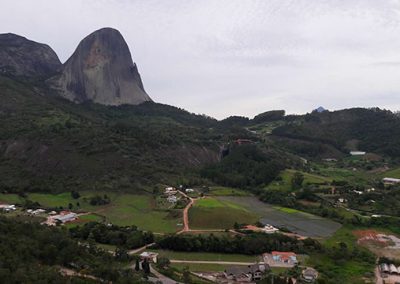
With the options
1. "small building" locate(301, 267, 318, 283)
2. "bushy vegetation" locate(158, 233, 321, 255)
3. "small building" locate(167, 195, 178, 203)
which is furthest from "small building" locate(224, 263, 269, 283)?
"small building" locate(167, 195, 178, 203)

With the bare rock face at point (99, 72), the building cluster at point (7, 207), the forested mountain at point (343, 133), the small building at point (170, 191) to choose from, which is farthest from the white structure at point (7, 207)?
the bare rock face at point (99, 72)

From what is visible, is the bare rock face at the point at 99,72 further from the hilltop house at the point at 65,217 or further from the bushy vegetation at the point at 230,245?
the bushy vegetation at the point at 230,245

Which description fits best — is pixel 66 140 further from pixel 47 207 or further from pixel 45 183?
pixel 47 207

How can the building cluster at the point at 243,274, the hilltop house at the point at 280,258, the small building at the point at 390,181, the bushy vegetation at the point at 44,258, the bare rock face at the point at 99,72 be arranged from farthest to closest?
the bare rock face at the point at 99,72 < the small building at the point at 390,181 < the hilltop house at the point at 280,258 < the building cluster at the point at 243,274 < the bushy vegetation at the point at 44,258

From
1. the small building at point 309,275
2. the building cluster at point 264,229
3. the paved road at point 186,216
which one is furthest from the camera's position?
the paved road at point 186,216

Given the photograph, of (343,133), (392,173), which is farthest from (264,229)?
(343,133)

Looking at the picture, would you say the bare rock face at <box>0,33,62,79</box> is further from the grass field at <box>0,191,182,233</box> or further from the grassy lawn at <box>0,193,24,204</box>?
the grass field at <box>0,191,182,233</box>

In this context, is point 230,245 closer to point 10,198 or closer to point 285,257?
A: point 285,257
